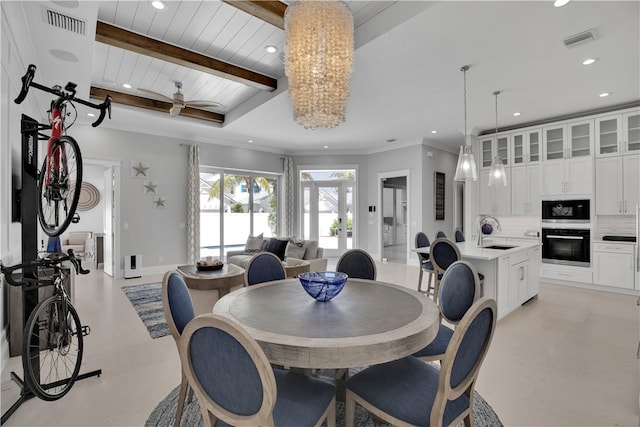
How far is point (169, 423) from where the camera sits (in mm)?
1920

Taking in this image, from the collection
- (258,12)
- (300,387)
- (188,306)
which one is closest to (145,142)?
(258,12)

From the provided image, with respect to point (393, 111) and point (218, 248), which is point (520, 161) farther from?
point (218, 248)

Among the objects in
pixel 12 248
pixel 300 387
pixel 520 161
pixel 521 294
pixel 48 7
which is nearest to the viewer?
pixel 300 387

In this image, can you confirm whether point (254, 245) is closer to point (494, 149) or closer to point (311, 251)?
point (311, 251)

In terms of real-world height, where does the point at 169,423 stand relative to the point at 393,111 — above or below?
below

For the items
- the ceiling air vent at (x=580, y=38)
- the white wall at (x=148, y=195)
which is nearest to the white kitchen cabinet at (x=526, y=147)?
the ceiling air vent at (x=580, y=38)

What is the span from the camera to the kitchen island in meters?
3.61

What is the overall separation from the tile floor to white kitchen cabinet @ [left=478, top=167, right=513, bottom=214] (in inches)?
92.3

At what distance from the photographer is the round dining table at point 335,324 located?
1.26 metres

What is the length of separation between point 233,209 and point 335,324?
21.1 feet

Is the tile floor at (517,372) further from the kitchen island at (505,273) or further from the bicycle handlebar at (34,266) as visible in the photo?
the bicycle handlebar at (34,266)

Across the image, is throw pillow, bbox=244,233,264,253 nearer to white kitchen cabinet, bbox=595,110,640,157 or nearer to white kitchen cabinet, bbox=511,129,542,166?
white kitchen cabinet, bbox=511,129,542,166

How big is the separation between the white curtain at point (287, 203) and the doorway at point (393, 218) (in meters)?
2.33

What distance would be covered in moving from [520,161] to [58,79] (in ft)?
23.3
